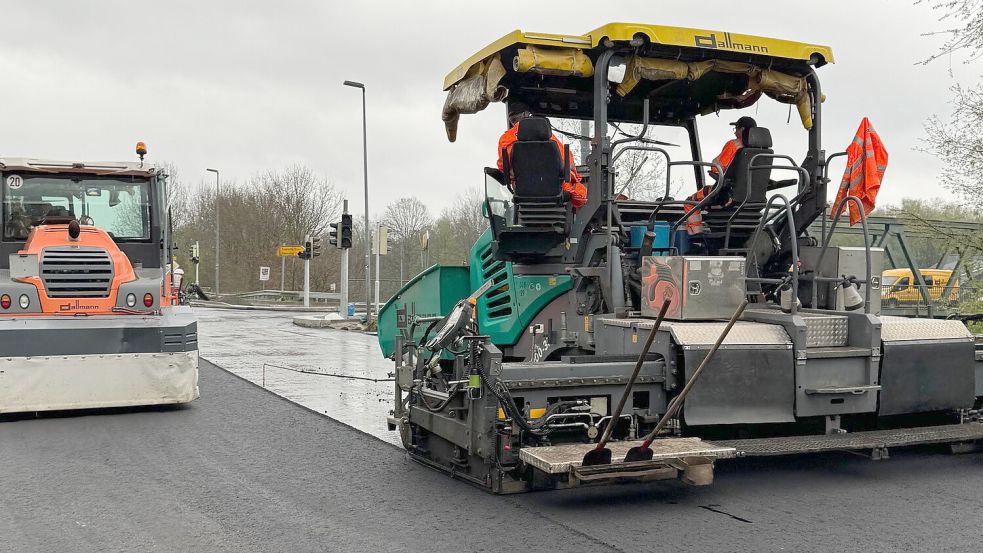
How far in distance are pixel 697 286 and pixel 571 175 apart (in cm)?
143

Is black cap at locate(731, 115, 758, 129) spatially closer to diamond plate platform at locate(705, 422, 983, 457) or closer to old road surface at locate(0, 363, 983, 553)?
diamond plate platform at locate(705, 422, 983, 457)

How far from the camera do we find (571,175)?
22.2 ft

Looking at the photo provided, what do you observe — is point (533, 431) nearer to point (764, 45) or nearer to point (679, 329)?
point (679, 329)

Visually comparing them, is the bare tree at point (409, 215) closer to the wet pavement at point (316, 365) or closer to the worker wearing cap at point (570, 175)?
the wet pavement at point (316, 365)

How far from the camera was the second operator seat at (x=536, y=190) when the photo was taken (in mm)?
6500

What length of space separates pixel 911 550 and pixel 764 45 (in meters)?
3.86

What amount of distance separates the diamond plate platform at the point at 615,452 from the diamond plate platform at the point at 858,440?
0.19 meters

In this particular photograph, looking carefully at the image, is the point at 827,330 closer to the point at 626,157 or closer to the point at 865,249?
the point at 865,249

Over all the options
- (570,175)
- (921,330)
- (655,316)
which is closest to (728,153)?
(570,175)

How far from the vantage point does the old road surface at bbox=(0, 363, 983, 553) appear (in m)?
4.73

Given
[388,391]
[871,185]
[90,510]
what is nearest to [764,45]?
[871,185]

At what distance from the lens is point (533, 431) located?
5293 millimetres

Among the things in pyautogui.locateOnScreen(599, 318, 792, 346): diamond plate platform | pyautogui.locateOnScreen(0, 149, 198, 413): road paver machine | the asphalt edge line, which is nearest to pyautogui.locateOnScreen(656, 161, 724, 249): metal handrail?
pyautogui.locateOnScreen(599, 318, 792, 346): diamond plate platform

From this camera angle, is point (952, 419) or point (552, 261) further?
point (552, 261)
